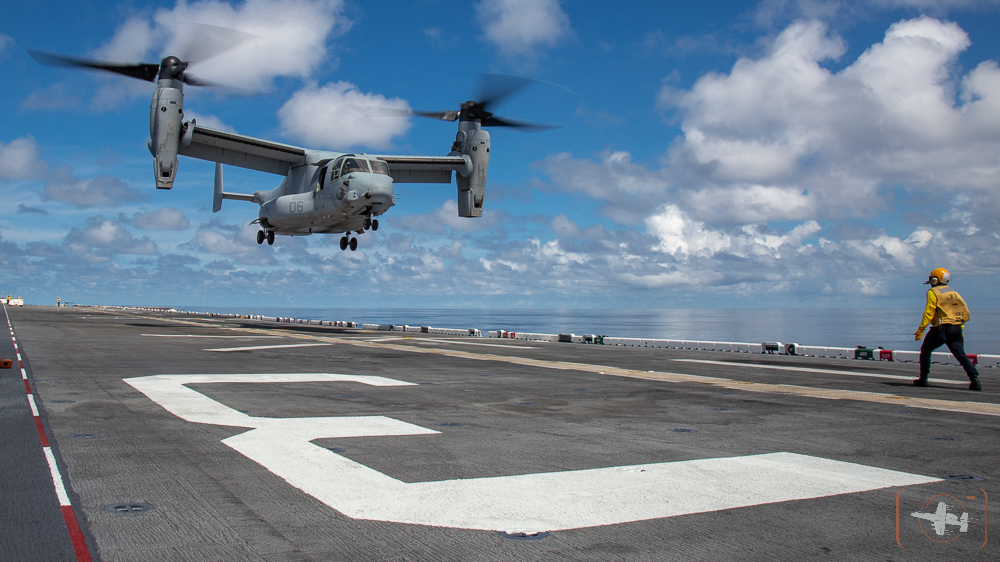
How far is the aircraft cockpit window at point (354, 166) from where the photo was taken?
99.3 feet

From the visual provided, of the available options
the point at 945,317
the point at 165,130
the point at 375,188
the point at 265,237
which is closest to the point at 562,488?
the point at 945,317

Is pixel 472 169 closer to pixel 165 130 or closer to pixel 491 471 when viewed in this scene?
pixel 165 130

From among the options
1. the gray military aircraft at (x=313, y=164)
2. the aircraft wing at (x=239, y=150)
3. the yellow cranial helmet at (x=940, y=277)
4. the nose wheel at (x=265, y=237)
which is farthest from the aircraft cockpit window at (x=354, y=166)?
the yellow cranial helmet at (x=940, y=277)

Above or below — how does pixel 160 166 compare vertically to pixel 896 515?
above

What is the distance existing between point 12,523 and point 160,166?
2979 cm

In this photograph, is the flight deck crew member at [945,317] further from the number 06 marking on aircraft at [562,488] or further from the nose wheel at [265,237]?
the nose wheel at [265,237]

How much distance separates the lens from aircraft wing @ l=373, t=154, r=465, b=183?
36.8m

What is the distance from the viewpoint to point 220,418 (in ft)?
25.0

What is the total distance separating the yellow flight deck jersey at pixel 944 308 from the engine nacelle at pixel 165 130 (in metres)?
29.9

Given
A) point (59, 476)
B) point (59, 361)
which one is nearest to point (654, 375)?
point (59, 476)

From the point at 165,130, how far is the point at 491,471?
30014 millimetres

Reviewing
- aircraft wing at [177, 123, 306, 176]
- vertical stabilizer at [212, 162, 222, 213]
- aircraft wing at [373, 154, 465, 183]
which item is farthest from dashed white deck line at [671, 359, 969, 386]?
vertical stabilizer at [212, 162, 222, 213]

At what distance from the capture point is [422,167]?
3778 cm

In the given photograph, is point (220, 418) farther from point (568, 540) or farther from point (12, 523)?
point (568, 540)
